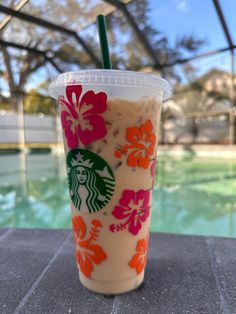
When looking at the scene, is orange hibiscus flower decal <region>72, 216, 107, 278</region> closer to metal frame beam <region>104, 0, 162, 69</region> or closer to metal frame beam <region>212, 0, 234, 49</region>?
metal frame beam <region>104, 0, 162, 69</region>

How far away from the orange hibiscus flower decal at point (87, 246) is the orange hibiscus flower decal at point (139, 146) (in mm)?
218

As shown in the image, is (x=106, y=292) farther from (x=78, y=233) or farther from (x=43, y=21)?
(x=43, y=21)

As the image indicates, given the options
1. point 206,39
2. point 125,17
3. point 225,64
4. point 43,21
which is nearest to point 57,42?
point 43,21

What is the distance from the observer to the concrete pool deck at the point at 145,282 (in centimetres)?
76

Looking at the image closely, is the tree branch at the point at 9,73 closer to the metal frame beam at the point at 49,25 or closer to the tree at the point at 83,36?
the tree at the point at 83,36

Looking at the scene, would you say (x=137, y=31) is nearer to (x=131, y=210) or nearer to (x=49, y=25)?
(x=49, y=25)

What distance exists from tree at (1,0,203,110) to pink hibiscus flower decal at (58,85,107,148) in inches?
173

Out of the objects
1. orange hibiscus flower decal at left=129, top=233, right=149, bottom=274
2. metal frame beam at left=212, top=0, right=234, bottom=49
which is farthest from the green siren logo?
metal frame beam at left=212, top=0, right=234, bottom=49

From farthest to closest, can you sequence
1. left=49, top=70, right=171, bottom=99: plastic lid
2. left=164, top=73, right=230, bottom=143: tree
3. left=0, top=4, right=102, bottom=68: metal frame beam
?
left=164, top=73, right=230, bottom=143: tree
left=0, top=4, right=102, bottom=68: metal frame beam
left=49, top=70, right=171, bottom=99: plastic lid

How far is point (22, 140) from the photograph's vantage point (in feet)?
33.4

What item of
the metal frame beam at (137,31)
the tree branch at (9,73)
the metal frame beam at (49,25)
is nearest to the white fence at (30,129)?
the tree branch at (9,73)

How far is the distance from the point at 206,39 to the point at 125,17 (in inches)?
101

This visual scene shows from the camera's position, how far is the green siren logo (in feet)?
2.44

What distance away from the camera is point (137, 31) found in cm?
541
